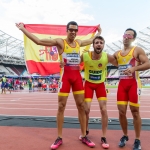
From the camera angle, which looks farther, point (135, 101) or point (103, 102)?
point (103, 102)

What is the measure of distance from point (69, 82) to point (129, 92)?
1.17 m

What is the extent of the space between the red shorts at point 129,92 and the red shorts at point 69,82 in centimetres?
77

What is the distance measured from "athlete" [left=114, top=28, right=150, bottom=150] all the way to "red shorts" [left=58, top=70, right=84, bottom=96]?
80 cm

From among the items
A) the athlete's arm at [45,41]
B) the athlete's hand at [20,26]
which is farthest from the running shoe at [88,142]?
the athlete's hand at [20,26]

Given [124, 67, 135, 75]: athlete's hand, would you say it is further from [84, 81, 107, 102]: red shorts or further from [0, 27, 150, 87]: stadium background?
[0, 27, 150, 87]: stadium background

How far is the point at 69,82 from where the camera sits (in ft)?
13.2

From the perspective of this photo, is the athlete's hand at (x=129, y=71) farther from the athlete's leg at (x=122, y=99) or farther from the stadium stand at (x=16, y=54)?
the stadium stand at (x=16, y=54)

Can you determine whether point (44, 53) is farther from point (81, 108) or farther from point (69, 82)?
point (81, 108)

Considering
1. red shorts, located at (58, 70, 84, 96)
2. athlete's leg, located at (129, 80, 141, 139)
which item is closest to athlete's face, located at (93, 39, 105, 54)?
red shorts, located at (58, 70, 84, 96)

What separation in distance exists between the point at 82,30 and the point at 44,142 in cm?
448

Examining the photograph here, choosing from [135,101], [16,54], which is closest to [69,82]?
[135,101]

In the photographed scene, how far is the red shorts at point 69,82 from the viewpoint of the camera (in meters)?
3.96

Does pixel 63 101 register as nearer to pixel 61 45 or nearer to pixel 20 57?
pixel 61 45

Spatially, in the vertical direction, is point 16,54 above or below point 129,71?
above
